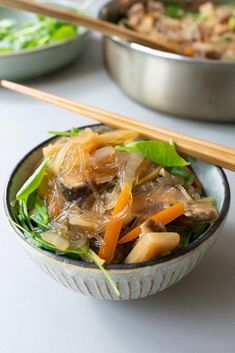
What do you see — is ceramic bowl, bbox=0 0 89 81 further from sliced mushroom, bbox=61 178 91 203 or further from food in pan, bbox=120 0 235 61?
sliced mushroom, bbox=61 178 91 203

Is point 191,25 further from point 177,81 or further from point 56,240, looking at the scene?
point 56,240

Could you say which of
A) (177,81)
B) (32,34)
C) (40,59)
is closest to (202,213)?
(177,81)

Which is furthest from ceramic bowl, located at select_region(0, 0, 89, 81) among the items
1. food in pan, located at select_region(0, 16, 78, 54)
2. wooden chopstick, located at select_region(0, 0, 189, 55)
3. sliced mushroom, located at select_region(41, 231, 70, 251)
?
sliced mushroom, located at select_region(41, 231, 70, 251)

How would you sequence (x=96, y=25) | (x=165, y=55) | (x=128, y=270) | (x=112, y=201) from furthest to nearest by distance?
(x=96, y=25)
(x=165, y=55)
(x=112, y=201)
(x=128, y=270)

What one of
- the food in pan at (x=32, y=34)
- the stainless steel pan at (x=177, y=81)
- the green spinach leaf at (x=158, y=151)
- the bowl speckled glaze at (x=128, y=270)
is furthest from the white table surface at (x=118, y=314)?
the food in pan at (x=32, y=34)

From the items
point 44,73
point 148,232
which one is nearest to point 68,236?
point 148,232

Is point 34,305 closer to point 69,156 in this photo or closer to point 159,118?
point 69,156

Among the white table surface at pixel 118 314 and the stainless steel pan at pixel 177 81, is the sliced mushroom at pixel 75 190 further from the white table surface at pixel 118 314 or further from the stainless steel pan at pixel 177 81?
the stainless steel pan at pixel 177 81
